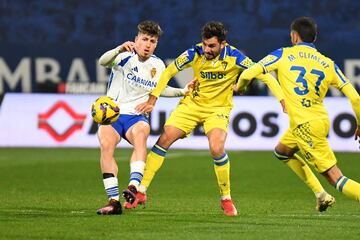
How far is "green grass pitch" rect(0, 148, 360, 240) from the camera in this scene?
771cm

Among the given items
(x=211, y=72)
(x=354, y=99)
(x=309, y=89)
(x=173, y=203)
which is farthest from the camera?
(x=173, y=203)

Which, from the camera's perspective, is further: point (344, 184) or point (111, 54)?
point (111, 54)

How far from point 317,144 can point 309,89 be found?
0.48 m

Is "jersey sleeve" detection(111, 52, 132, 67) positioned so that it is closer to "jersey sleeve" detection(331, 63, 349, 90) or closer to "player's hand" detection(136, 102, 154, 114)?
"player's hand" detection(136, 102, 154, 114)

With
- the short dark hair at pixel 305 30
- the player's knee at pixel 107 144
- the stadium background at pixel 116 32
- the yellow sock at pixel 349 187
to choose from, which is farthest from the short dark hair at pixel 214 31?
the stadium background at pixel 116 32

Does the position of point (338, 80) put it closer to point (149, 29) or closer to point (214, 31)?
point (214, 31)

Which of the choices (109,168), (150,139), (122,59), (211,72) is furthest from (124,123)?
(150,139)

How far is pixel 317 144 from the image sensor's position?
8.33 metres

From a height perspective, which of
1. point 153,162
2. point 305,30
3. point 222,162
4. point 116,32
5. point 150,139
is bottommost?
point 150,139

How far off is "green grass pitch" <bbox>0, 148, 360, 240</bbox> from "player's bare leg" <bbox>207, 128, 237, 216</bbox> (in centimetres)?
19

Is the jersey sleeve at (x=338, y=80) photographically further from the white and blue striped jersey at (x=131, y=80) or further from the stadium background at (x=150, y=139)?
the white and blue striped jersey at (x=131, y=80)

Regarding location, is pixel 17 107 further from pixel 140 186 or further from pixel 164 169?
pixel 140 186

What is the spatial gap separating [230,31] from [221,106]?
1255 centimetres

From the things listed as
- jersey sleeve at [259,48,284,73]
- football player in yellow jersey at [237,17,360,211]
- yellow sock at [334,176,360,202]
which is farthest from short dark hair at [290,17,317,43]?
yellow sock at [334,176,360,202]
